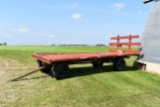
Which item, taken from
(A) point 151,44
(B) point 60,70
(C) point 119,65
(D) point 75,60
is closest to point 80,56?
(D) point 75,60

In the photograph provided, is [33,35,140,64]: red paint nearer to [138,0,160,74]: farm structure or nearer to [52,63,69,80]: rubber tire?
[52,63,69,80]: rubber tire

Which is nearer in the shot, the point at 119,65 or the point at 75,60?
the point at 75,60

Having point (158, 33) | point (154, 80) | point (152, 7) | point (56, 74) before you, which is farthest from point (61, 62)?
point (152, 7)

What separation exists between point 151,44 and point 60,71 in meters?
6.09

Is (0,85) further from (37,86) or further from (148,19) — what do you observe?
(148,19)

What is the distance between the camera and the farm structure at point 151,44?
538 inches

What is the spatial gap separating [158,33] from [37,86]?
7840mm

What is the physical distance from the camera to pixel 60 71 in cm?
1219

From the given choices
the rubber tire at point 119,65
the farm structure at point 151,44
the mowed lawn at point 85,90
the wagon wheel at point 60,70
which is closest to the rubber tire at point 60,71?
the wagon wheel at point 60,70

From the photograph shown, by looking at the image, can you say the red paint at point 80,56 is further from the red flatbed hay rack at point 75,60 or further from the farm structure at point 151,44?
the farm structure at point 151,44

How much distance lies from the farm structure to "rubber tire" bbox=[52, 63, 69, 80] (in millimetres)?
5310

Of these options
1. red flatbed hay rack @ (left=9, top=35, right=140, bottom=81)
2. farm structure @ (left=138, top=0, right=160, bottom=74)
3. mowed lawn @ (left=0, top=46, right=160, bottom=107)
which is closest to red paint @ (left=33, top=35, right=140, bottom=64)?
red flatbed hay rack @ (left=9, top=35, right=140, bottom=81)

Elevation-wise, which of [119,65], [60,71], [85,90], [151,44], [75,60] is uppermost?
[151,44]

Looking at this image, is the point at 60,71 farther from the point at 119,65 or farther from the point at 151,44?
the point at 151,44
